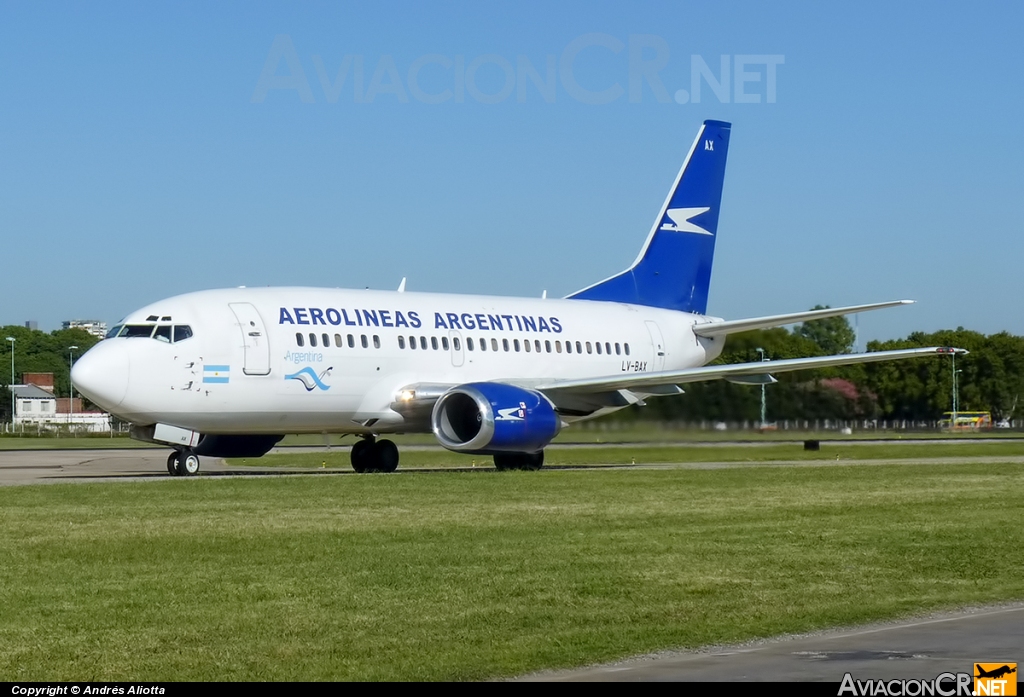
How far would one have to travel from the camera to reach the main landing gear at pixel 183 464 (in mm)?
29250

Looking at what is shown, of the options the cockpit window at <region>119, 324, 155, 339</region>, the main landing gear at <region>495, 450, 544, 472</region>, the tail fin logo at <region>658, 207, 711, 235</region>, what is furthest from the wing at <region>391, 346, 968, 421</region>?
the tail fin logo at <region>658, 207, 711, 235</region>

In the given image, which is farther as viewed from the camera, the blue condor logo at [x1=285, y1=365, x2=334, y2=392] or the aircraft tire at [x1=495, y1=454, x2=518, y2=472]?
the aircraft tire at [x1=495, y1=454, x2=518, y2=472]

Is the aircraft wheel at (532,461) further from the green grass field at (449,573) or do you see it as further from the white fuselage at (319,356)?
the green grass field at (449,573)

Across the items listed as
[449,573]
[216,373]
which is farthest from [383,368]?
[449,573]

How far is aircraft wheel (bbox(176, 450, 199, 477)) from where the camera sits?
2925cm

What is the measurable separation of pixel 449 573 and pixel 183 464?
55.1 feet

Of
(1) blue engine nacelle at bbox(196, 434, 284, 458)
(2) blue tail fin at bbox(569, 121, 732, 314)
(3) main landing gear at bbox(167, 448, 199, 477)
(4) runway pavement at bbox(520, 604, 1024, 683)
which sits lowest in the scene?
(4) runway pavement at bbox(520, 604, 1024, 683)

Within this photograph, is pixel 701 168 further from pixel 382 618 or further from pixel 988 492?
pixel 382 618

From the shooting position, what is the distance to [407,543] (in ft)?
52.1

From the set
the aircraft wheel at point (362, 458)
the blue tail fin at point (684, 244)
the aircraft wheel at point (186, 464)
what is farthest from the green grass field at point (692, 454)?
the aircraft wheel at point (186, 464)

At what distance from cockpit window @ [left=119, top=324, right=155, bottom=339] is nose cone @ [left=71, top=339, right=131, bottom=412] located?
2.00ft

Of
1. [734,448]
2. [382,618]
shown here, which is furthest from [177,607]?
[734,448]

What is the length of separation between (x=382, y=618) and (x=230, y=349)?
18.5 m

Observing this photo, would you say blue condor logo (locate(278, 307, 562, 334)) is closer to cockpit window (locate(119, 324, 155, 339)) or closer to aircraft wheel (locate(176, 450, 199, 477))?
cockpit window (locate(119, 324, 155, 339))
